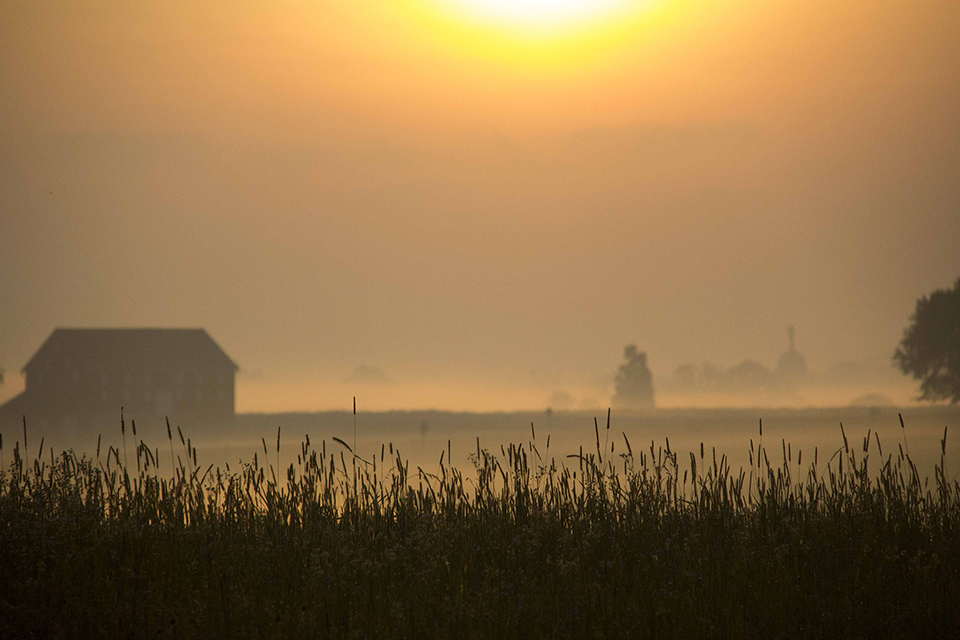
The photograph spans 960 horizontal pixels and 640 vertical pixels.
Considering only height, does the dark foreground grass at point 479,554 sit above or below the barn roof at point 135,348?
below

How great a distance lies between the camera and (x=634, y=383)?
96.6 metres

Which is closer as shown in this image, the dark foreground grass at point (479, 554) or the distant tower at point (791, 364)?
the dark foreground grass at point (479, 554)

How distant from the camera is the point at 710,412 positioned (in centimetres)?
8881

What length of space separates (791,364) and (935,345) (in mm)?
92885

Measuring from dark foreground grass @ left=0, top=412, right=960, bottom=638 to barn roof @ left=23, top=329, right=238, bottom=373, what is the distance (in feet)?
176

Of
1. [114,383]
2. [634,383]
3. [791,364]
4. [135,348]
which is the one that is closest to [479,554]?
[114,383]

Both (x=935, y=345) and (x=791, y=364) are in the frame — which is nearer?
(x=935, y=345)

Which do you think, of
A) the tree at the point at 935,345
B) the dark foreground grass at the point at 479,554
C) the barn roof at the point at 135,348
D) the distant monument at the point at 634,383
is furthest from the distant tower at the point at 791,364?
the dark foreground grass at the point at 479,554

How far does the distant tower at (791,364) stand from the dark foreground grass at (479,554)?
147131 millimetres

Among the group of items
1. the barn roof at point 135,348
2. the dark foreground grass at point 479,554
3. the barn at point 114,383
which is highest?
the barn roof at point 135,348

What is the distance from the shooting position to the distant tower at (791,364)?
481ft

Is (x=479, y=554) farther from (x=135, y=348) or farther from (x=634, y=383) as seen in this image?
(x=634, y=383)

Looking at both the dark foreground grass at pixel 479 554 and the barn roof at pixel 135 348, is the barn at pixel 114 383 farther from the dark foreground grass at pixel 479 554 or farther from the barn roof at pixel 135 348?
the dark foreground grass at pixel 479 554

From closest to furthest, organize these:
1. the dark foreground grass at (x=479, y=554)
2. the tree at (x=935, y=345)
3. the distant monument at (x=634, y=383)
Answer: the dark foreground grass at (x=479, y=554) → the tree at (x=935, y=345) → the distant monument at (x=634, y=383)
